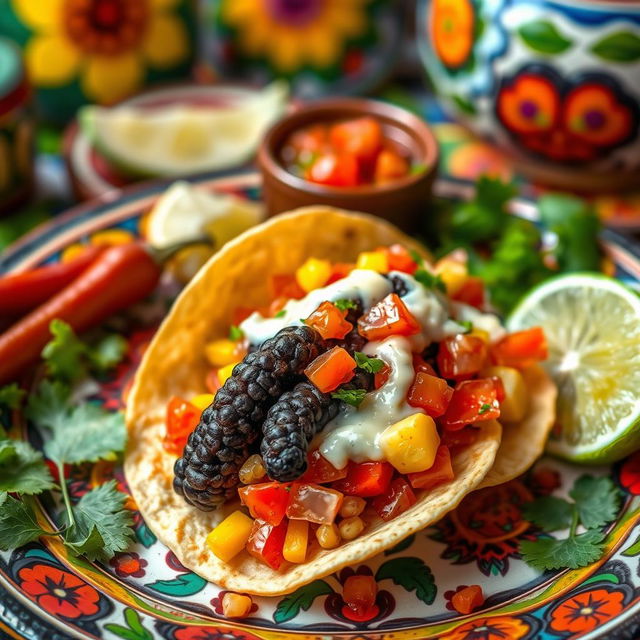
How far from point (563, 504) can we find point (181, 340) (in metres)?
1.49

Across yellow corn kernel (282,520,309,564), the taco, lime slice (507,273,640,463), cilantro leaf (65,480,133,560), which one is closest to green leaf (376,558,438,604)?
the taco

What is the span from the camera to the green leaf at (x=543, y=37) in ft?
13.2

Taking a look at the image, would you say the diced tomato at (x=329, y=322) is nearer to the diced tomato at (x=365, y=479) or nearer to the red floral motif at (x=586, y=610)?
the diced tomato at (x=365, y=479)

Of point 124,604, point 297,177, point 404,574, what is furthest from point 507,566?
point 297,177

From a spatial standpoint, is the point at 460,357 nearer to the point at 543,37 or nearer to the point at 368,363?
the point at 368,363

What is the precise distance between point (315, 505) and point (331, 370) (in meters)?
0.41

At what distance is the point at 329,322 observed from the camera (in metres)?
2.76

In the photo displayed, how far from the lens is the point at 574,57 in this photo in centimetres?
403

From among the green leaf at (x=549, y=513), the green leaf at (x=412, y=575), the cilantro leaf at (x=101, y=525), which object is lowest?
the green leaf at (x=549, y=513)

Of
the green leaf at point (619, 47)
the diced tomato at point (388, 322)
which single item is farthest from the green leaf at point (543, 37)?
the diced tomato at point (388, 322)

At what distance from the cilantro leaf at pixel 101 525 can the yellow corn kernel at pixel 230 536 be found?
0.28 metres

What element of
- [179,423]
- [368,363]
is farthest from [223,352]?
[368,363]

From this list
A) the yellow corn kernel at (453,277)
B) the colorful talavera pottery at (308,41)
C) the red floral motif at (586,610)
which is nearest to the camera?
the red floral motif at (586,610)

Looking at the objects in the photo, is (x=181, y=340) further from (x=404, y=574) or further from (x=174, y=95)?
(x=174, y=95)
